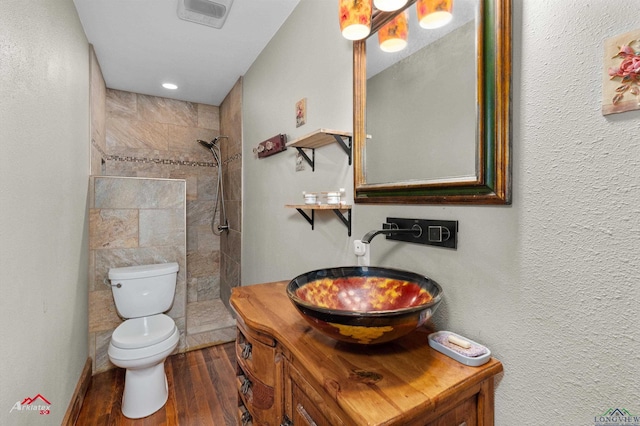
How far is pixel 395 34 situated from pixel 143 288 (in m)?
2.35

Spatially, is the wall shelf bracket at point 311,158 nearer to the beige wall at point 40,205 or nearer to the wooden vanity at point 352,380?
the wooden vanity at point 352,380

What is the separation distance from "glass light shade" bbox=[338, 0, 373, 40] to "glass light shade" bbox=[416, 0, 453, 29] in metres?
0.20

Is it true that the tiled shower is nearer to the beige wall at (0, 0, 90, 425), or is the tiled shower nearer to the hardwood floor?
the hardwood floor

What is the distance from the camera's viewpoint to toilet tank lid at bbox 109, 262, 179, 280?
221 cm

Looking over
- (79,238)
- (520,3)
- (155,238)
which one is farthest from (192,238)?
(520,3)

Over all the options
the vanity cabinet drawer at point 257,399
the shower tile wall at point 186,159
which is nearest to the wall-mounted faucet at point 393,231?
the vanity cabinet drawer at point 257,399

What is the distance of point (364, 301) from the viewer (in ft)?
3.52

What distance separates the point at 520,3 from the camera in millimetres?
766

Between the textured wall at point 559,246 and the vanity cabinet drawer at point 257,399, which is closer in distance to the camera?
the textured wall at point 559,246

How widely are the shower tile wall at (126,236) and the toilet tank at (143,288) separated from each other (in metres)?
0.14

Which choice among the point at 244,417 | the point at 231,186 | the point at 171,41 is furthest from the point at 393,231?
the point at 231,186

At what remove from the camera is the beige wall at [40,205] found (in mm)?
970

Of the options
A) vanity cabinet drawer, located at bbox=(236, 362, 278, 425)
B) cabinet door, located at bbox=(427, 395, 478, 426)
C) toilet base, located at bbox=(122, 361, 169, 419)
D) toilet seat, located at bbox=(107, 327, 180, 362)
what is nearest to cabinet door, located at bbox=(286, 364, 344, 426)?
vanity cabinet drawer, located at bbox=(236, 362, 278, 425)

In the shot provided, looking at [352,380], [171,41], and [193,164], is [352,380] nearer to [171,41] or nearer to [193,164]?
[171,41]
